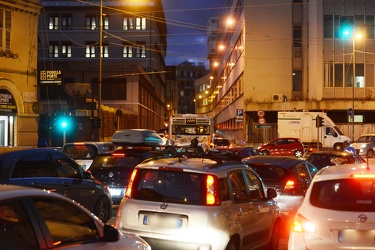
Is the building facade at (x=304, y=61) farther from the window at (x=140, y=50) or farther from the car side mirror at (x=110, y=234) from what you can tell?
the car side mirror at (x=110, y=234)

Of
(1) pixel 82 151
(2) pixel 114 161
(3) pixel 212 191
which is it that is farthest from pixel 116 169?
(3) pixel 212 191

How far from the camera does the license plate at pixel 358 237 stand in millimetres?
6715

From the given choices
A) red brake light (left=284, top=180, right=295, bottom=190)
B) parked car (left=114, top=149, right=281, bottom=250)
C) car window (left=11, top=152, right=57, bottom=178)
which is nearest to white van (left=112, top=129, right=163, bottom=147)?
red brake light (left=284, top=180, right=295, bottom=190)

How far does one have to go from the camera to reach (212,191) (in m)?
7.90

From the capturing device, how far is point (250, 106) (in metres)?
54.0

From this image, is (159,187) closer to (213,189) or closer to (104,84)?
(213,189)

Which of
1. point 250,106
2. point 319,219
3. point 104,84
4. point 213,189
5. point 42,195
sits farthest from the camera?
point 104,84

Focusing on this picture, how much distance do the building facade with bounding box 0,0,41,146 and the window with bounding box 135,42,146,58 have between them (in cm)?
5040

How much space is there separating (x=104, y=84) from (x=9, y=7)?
3977cm

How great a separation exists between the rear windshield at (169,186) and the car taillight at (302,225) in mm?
1268

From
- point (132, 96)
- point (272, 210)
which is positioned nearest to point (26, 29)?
point (272, 210)

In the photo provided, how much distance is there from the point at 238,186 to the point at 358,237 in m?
2.37

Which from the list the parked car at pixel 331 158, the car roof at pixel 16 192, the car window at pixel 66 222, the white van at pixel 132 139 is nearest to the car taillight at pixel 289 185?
the parked car at pixel 331 158

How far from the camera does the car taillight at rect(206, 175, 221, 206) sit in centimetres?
784
